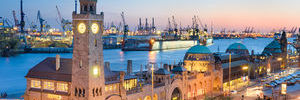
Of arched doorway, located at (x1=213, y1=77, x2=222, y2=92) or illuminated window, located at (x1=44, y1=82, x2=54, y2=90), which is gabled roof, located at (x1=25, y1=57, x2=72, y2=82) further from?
arched doorway, located at (x1=213, y1=77, x2=222, y2=92)

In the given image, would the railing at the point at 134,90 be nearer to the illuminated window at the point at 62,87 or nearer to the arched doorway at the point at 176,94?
the illuminated window at the point at 62,87

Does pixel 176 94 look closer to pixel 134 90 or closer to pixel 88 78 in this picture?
pixel 134 90

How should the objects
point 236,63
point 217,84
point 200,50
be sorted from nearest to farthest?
point 200,50 < point 217,84 < point 236,63

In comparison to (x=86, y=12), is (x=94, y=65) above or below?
below

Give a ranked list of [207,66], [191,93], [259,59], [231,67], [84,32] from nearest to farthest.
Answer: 1. [84,32]
2. [191,93]
3. [207,66]
4. [231,67]
5. [259,59]

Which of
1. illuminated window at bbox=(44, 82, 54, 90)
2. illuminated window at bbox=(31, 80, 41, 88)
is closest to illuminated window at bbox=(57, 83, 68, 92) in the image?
illuminated window at bbox=(44, 82, 54, 90)

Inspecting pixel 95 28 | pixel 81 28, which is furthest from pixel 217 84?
pixel 81 28

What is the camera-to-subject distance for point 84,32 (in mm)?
44531

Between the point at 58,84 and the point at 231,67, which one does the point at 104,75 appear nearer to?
the point at 58,84

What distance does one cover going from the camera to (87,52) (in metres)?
44.6

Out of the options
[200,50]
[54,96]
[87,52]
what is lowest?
[54,96]

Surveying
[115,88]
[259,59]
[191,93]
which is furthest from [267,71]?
[115,88]

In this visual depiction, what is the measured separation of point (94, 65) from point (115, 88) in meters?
6.38

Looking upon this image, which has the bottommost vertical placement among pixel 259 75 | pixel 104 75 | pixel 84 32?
pixel 259 75
